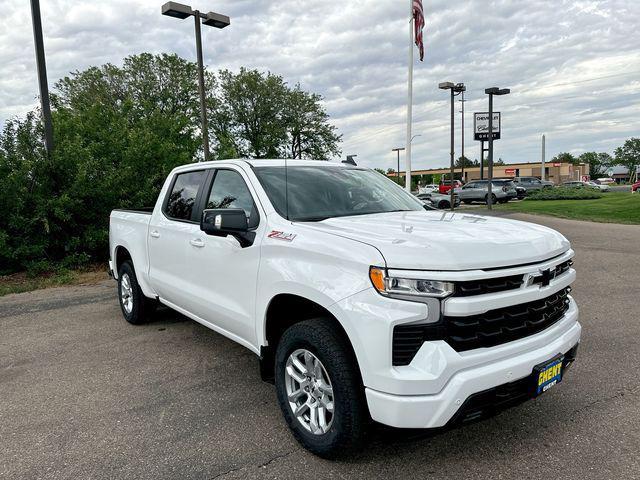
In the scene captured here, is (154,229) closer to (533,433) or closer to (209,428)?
(209,428)

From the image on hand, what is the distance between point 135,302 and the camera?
5.59 meters

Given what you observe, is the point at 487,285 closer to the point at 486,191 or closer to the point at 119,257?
the point at 119,257

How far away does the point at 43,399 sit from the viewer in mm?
3828

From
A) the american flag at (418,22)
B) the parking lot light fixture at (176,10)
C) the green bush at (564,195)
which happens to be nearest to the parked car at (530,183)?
the green bush at (564,195)

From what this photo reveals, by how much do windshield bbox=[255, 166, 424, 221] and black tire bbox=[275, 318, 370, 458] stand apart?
3.00ft

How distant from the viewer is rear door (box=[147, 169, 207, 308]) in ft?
14.2

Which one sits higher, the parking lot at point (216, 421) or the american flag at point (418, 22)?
the american flag at point (418, 22)

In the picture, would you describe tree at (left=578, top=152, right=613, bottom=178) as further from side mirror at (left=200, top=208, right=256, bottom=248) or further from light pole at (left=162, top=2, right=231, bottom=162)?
side mirror at (left=200, top=208, right=256, bottom=248)

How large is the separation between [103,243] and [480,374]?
30.8 ft

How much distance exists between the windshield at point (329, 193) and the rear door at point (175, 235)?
0.90 m

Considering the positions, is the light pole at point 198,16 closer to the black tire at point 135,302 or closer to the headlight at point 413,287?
the black tire at point 135,302

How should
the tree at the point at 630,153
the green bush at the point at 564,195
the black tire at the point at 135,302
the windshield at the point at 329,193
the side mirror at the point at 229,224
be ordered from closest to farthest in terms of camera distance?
the side mirror at the point at 229,224 → the windshield at the point at 329,193 → the black tire at the point at 135,302 → the green bush at the point at 564,195 → the tree at the point at 630,153

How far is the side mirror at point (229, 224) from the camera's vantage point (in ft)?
10.4

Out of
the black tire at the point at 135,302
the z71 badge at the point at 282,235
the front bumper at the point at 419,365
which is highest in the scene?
the z71 badge at the point at 282,235
